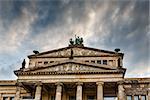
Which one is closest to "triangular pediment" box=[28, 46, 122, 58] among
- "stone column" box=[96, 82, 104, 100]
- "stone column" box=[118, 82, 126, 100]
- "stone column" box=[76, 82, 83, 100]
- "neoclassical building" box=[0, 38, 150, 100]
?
"neoclassical building" box=[0, 38, 150, 100]

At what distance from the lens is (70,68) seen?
4794 centimetres

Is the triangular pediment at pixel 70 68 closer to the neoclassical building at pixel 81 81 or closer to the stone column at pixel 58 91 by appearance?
the neoclassical building at pixel 81 81

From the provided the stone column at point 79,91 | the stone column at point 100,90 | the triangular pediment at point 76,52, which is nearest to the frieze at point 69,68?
Answer: the stone column at point 79,91

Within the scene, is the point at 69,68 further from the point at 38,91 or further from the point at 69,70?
the point at 38,91

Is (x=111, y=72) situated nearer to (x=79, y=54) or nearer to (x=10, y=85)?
(x=79, y=54)

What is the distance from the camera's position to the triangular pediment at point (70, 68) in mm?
47125

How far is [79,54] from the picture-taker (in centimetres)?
5394

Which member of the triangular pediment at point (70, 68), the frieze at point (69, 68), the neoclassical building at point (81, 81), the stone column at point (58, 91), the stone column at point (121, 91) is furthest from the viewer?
the frieze at point (69, 68)

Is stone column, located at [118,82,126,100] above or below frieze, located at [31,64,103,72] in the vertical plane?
below

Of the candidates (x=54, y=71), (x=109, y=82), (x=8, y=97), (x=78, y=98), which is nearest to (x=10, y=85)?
(x=8, y=97)

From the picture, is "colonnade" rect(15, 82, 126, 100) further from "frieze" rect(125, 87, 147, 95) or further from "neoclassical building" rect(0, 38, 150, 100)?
"frieze" rect(125, 87, 147, 95)

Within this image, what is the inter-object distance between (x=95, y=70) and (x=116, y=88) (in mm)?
5055

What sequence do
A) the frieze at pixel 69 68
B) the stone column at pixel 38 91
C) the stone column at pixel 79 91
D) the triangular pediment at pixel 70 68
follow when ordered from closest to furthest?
the stone column at pixel 79 91 → the stone column at pixel 38 91 → the triangular pediment at pixel 70 68 → the frieze at pixel 69 68

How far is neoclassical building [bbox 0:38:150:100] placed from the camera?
46.6m
